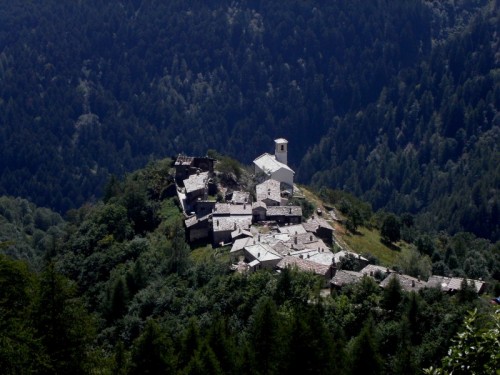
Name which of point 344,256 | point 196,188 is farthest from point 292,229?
point 196,188

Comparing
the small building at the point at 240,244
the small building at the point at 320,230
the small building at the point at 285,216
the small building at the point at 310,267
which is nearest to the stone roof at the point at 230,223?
the small building at the point at 285,216

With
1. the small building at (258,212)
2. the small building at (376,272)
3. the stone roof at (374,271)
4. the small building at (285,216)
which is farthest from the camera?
the small building at (285,216)

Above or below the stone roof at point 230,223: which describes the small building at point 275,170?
below

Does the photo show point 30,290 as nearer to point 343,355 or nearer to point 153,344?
point 153,344

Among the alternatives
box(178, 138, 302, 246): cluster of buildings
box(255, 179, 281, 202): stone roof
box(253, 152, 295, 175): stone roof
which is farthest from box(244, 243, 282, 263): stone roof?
box(253, 152, 295, 175): stone roof

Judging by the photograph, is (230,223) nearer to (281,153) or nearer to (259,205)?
(259,205)

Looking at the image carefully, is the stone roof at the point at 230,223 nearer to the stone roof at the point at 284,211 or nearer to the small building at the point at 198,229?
the small building at the point at 198,229

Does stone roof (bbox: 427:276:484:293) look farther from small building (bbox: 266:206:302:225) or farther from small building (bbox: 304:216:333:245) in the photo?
small building (bbox: 266:206:302:225)
